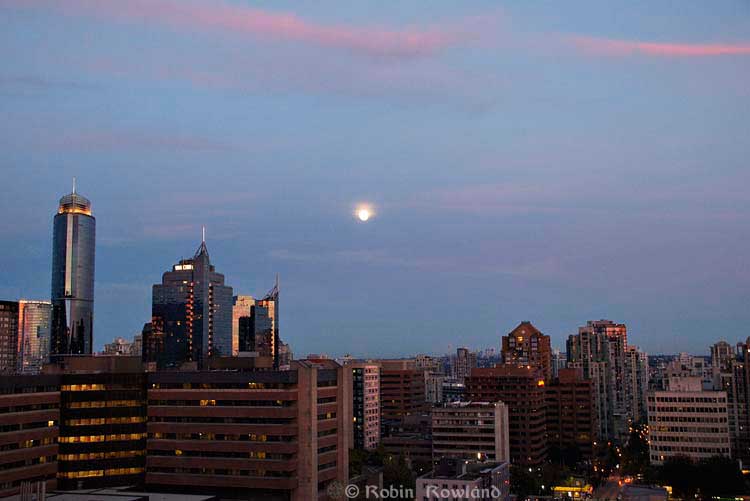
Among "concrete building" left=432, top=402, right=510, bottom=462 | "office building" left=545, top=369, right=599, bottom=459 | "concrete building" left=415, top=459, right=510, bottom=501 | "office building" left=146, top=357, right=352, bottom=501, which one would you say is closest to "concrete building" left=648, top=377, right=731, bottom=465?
"concrete building" left=432, top=402, right=510, bottom=462

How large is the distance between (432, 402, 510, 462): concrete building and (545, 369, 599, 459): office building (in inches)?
1494

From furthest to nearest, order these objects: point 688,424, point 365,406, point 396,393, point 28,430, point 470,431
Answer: point 396,393
point 365,406
point 470,431
point 688,424
point 28,430

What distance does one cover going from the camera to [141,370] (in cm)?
8956

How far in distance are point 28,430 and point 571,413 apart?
114m

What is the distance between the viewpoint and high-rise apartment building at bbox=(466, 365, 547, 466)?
14038 cm

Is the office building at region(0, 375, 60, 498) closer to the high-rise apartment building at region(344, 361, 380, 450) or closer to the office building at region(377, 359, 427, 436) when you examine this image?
the high-rise apartment building at region(344, 361, 380, 450)

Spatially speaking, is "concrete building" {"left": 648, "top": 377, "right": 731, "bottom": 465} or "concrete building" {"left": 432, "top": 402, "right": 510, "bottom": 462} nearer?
"concrete building" {"left": 648, "top": 377, "right": 731, "bottom": 465}

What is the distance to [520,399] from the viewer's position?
14650cm

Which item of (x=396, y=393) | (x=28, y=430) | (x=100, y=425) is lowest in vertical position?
(x=396, y=393)

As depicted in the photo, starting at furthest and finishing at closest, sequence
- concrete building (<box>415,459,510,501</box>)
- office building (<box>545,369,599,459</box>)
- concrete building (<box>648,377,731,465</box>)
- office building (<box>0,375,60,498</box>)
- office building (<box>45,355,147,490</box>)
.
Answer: office building (<box>545,369,599,459</box>), concrete building (<box>648,377,731,465</box>), office building (<box>45,355,147,490</box>), office building (<box>0,375,60,498</box>), concrete building (<box>415,459,510,501</box>)

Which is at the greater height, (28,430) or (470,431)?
(28,430)

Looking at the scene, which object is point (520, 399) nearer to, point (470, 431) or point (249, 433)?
point (470, 431)

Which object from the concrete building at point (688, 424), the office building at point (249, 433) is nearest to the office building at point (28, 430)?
the office building at point (249, 433)

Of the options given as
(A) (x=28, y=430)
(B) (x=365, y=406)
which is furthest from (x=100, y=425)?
(B) (x=365, y=406)
